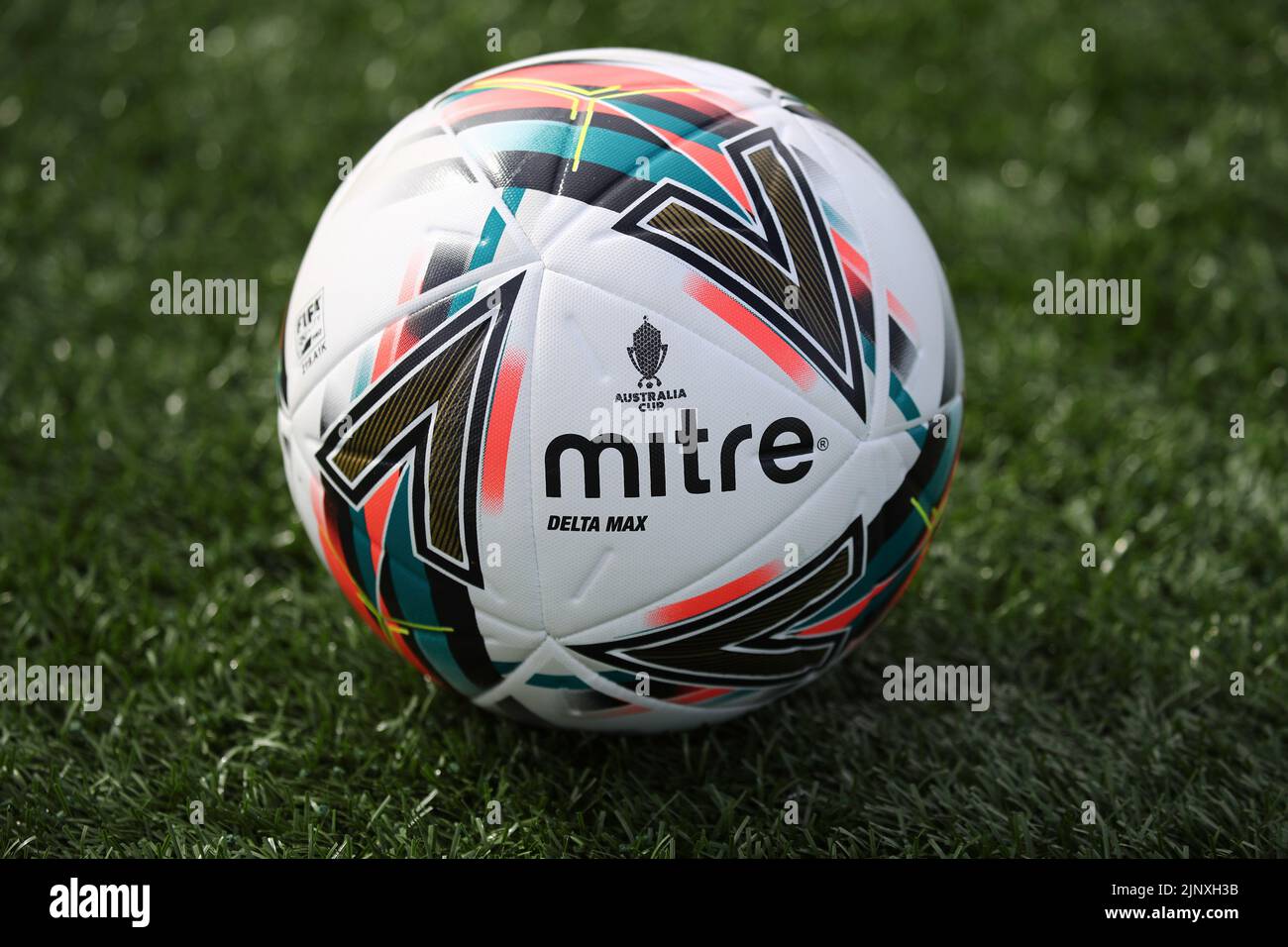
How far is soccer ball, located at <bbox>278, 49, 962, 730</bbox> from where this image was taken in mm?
2611

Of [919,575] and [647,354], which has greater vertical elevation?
[647,354]

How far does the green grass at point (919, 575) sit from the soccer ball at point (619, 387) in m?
0.44

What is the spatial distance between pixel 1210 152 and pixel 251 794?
4.33 metres

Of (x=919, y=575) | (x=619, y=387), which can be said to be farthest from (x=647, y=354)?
(x=919, y=575)

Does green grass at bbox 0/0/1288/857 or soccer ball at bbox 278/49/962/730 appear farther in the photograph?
green grass at bbox 0/0/1288/857

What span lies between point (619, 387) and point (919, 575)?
1.56 m

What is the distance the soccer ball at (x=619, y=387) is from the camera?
2.61 meters

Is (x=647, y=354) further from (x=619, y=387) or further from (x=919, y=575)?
(x=919, y=575)

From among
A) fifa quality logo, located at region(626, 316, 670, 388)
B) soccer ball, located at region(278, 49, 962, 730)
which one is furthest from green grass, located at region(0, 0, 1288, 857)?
→ fifa quality logo, located at region(626, 316, 670, 388)

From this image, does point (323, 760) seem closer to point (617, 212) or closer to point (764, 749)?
point (764, 749)

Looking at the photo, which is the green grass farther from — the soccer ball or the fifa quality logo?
the fifa quality logo

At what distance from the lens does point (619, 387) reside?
258cm

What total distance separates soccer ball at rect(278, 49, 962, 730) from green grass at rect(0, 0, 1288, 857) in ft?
1.45
